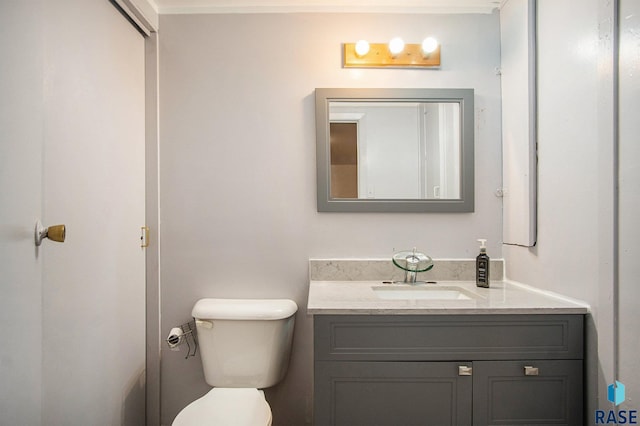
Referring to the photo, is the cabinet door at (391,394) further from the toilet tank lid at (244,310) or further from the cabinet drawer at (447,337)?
the toilet tank lid at (244,310)

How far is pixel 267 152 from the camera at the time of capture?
1.73 meters

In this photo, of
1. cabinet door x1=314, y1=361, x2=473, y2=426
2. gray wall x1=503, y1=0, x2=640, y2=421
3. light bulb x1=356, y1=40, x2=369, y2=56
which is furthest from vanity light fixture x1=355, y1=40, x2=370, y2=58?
cabinet door x1=314, y1=361, x2=473, y2=426

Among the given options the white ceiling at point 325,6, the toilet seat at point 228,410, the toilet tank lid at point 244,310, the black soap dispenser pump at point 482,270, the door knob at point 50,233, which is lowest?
the toilet seat at point 228,410

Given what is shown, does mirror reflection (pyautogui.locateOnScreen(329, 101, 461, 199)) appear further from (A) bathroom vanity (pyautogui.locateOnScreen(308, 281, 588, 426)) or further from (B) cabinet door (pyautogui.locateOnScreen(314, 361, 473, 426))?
(B) cabinet door (pyautogui.locateOnScreen(314, 361, 473, 426))

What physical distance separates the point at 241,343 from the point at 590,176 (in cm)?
152

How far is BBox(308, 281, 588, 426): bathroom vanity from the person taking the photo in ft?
3.88

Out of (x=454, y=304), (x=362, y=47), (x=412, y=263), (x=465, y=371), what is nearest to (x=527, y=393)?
(x=465, y=371)

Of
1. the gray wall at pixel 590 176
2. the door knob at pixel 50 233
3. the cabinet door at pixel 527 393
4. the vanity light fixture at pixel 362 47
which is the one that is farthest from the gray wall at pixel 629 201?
the door knob at pixel 50 233

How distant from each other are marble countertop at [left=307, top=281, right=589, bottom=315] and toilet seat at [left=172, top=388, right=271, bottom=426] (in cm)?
49

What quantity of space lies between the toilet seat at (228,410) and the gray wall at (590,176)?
1199 mm

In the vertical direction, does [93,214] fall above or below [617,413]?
above

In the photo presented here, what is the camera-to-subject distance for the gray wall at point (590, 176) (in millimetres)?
1013

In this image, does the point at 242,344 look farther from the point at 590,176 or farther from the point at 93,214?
the point at 590,176

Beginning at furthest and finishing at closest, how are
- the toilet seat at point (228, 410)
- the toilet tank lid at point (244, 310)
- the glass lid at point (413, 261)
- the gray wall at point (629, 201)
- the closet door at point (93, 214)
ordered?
the glass lid at point (413, 261) < the toilet tank lid at point (244, 310) < the toilet seat at point (228, 410) < the closet door at point (93, 214) < the gray wall at point (629, 201)
